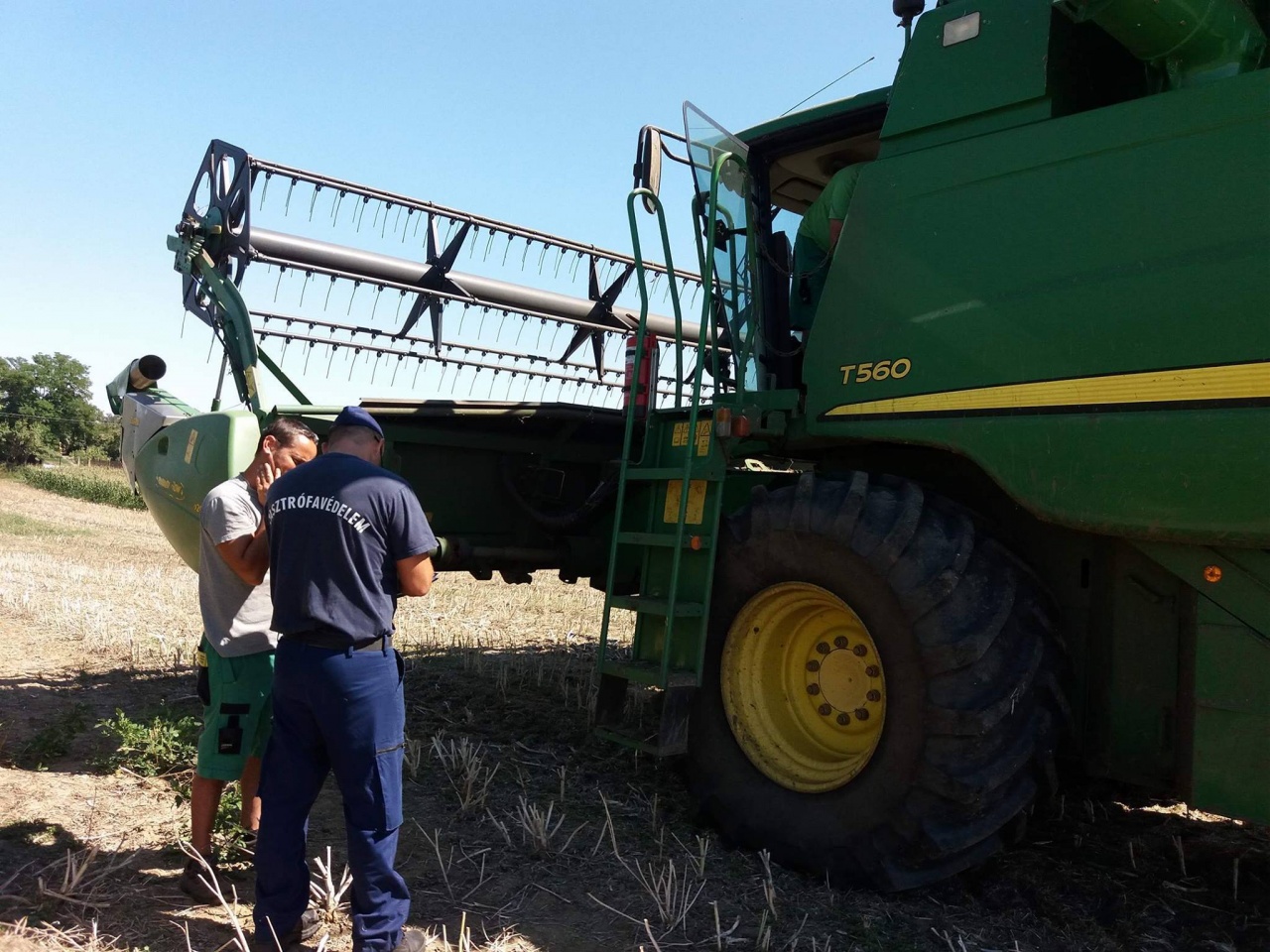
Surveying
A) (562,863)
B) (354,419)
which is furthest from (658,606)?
(354,419)

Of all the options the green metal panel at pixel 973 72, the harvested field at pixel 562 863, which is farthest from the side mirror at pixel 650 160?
the harvested field at pixel 562 863

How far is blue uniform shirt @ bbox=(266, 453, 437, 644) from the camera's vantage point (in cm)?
249

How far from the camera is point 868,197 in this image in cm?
341

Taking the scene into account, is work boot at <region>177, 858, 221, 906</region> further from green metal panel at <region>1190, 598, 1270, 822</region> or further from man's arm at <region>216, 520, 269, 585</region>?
green metal panel at <region>1190, 598, 1270, 822</region>

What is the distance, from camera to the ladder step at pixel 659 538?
360cm

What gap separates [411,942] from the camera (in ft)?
8.04

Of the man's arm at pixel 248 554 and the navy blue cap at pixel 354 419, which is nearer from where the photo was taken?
the navy blue cap at pixel 354 419

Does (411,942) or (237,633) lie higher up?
(237,633)

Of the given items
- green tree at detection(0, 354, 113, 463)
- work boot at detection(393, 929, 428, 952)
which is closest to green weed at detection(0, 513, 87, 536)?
work boot at detection(393, 929, 428, 952)

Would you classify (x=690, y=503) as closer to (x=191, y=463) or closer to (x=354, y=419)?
(x=354, y=419)

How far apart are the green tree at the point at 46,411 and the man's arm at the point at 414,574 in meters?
39.1

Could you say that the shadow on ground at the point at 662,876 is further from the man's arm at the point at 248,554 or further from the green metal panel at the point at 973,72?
the green metal panel at the point at 973,72

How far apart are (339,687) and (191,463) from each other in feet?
9.04

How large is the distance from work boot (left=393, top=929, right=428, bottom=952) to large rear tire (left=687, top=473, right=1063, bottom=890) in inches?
49.3
